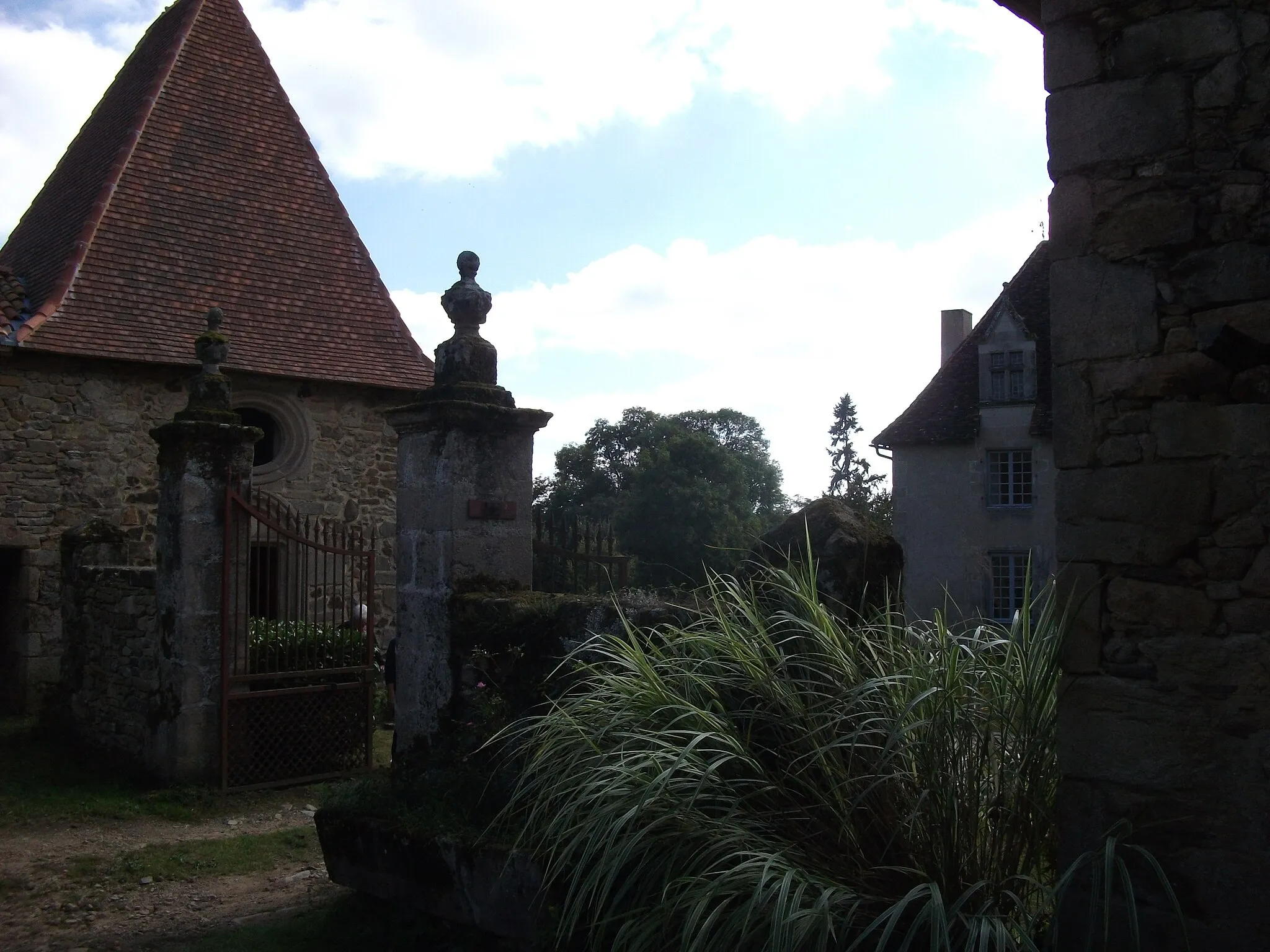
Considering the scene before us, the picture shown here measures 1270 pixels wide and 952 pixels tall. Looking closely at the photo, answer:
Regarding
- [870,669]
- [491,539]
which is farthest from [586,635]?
[870,669]

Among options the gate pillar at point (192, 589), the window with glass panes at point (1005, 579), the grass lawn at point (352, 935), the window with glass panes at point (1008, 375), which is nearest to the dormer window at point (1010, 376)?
the window with glass panes at point (1008, 375)

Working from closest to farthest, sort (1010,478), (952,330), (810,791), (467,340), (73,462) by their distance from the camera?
(810,791) < (467,340) < (73,462) < (1010,478) < (952,330)

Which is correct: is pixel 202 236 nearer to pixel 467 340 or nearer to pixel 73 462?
pixel 73 462

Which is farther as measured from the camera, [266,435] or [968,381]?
[968,381]

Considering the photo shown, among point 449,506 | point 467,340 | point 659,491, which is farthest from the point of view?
point 659,491

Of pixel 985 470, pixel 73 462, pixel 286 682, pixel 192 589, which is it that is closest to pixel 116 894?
pixel 192 589

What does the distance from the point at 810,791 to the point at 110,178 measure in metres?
13.0

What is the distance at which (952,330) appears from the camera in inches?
974

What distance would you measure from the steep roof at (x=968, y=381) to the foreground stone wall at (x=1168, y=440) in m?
16.1

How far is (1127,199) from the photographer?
3.53 meters

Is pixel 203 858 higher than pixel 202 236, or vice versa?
pixel 202 236

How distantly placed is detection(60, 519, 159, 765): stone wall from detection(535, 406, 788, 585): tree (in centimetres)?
1816

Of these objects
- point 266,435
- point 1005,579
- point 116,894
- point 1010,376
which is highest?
point 1010,376

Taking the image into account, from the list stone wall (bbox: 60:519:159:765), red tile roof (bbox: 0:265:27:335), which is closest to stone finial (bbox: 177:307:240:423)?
stone wall (bbox: 60:519:159:765)
